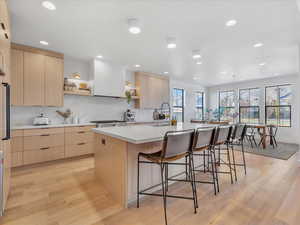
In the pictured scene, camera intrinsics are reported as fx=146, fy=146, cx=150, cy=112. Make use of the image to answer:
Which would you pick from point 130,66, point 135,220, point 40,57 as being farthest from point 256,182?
point 40,57

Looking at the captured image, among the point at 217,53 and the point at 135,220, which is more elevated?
the point at 217,53

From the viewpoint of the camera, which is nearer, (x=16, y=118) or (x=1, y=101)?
(x=1, y=101)

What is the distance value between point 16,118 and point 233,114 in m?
8.19

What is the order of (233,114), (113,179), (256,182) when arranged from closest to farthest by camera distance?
(113,179) → (256,182) → (233,114)

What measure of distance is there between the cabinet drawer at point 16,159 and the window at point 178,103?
551 cm

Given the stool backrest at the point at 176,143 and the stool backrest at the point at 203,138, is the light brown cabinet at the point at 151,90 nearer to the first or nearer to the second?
the stool backrest at the point at 203,138

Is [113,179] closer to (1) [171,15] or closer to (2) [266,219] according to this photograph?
(2) [266,219]

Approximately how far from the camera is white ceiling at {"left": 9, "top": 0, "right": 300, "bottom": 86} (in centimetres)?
194

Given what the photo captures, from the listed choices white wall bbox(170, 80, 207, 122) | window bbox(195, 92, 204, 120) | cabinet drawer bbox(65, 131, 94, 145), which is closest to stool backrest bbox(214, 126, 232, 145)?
cabinet drawer bbox(65, 131, 94, 145)

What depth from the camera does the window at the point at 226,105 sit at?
7.37 metres

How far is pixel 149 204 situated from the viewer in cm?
185

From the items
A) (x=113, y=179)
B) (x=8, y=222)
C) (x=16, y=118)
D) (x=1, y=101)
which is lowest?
(x=8, y=222)

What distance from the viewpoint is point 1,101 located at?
5.05 ft

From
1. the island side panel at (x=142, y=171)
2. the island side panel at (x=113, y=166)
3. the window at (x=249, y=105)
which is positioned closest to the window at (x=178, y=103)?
the window at (x=249, y=105)
